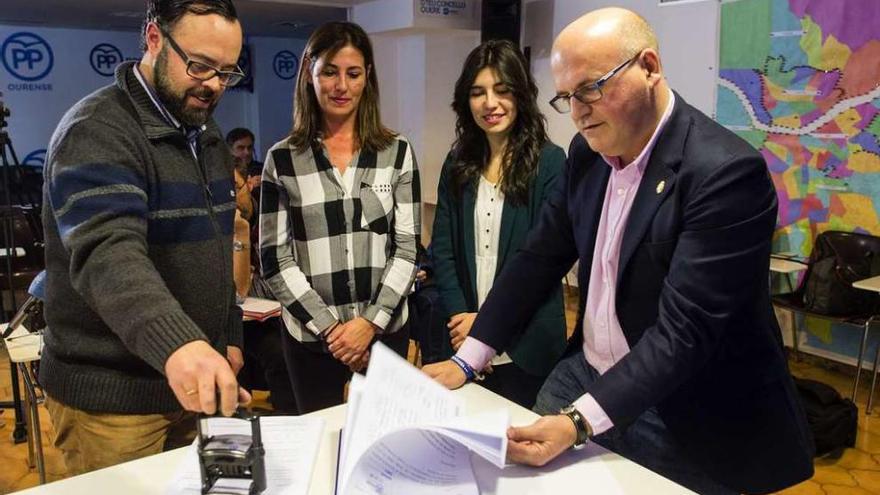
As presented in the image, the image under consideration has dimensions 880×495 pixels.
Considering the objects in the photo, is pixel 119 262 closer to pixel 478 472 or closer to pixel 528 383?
pixel 478 472

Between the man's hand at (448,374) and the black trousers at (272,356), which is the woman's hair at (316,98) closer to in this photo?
the man's hand at (448,374)

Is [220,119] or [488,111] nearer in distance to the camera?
[488,111]

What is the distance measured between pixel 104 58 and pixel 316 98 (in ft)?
28.4

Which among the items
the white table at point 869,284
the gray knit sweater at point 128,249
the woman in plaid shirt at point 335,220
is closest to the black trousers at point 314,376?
the woman in plaid shirt at point 335,220

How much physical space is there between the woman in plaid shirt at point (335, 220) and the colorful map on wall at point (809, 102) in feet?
10.1

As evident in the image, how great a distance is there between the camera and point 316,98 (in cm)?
205

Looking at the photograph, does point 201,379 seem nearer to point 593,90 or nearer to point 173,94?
point 173,94

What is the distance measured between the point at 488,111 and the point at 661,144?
902 mm

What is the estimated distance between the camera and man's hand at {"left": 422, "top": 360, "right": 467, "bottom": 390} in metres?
1.48

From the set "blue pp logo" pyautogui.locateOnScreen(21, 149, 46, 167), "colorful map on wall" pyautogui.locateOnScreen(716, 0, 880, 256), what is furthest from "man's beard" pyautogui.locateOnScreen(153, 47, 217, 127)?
"blue pp logo" pyautogui.locateOnScreen(21, 149, 46, 167)

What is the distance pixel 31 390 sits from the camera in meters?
2.56

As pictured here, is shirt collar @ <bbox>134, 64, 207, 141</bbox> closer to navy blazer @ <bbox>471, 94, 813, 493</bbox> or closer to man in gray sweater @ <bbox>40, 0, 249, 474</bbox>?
man in gray sweater @ <bbox>40, 0, 249, 474</bbox>

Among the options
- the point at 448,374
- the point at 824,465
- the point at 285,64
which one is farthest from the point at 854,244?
the point at 285,64

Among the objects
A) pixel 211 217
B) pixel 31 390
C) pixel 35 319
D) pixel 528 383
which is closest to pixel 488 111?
pixel 528 383
